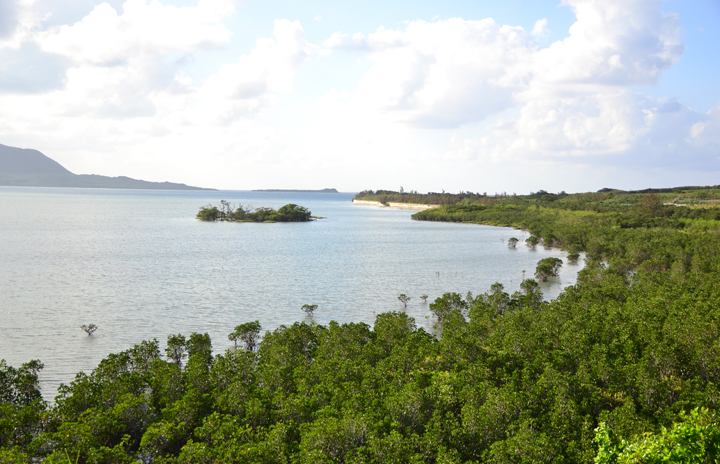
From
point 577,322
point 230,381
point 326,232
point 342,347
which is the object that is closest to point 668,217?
point 326,232

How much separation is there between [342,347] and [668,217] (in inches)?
4378

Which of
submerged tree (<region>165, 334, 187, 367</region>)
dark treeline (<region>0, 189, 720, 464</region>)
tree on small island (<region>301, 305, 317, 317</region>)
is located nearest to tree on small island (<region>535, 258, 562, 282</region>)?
dark treeline (<region>0, 189, 720, 464</region>)

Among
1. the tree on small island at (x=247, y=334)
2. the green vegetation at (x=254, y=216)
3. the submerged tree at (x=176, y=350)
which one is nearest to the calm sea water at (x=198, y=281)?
the tree on small island at (x=247, y=334)

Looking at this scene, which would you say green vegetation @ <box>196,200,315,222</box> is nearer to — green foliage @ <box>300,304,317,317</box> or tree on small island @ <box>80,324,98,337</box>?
green foliage @ <box>300,304,317,317</box>

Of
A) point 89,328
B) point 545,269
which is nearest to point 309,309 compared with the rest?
point 89,328

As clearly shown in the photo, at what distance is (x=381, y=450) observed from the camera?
1518 centimetres

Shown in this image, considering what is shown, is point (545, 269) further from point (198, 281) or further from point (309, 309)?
point (198, 281)

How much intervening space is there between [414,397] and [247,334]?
17.5 m

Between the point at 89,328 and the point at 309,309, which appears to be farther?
the point at 309,309

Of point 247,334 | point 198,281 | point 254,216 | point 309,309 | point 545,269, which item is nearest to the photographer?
point 247,334

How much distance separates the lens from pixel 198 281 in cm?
5406

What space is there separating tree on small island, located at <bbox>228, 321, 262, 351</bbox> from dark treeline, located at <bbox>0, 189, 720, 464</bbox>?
3812 millimetres

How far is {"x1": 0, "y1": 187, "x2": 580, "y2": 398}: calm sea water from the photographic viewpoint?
114 feet

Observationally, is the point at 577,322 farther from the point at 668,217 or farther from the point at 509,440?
the point at 668,217
